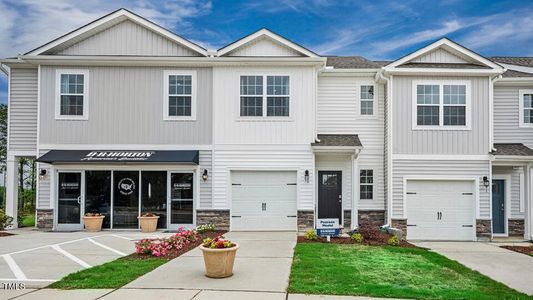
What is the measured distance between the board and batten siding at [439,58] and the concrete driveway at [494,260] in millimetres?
6654

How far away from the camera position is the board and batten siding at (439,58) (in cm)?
1795

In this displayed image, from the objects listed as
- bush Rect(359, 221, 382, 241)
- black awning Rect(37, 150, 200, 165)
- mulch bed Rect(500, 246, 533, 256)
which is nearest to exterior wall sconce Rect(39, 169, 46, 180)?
black awning Rect(37, 150, 200, 165)

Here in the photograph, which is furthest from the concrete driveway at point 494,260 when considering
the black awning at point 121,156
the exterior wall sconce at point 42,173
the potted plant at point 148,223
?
the exterior wall sconce at point 42,173

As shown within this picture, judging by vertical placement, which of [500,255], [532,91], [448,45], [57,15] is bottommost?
[500,255]

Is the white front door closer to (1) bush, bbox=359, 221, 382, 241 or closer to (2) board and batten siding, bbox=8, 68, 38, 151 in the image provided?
(2) board and batten siding, bbox=8, 68, 38, 151

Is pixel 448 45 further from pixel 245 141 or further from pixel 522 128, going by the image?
pixel 245 141

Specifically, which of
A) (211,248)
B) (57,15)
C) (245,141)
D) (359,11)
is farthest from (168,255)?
(359,11)

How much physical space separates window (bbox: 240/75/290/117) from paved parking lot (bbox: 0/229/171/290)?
5.31 meters

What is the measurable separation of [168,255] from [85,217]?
7023 millimetres

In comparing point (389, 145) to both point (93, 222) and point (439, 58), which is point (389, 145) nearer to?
point (439, 58)

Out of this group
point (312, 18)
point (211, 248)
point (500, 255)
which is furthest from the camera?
point (312, 18)

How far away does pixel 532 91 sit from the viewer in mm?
18828

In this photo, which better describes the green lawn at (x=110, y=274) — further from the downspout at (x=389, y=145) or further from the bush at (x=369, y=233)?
the downspout at (x=389, y=145)

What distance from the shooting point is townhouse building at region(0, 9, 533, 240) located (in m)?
17.4
